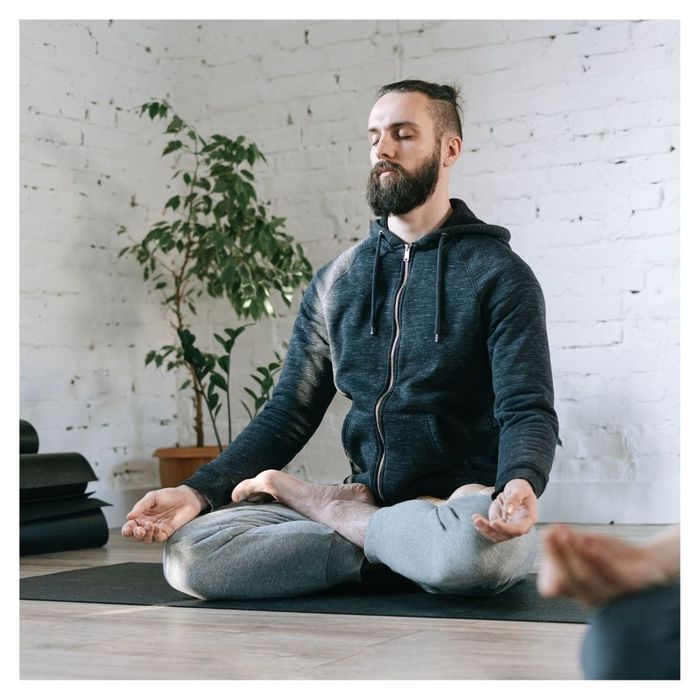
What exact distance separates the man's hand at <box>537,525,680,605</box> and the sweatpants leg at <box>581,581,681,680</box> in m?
0.01

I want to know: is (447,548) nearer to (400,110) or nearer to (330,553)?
(330,553)

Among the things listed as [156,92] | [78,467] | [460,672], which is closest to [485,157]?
[156,92]

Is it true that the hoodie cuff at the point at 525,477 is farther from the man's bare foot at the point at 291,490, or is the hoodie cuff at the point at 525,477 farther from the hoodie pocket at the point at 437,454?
the man's bare foot at the point at 291,490

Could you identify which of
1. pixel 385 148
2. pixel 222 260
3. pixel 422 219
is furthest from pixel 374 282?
pixel 222 260

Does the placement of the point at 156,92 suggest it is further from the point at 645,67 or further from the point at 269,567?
the point at 269,567

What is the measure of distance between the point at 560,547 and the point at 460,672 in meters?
0.56

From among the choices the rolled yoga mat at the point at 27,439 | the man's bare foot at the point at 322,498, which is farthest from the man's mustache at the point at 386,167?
the rolled yoga mat at the point at 27,439

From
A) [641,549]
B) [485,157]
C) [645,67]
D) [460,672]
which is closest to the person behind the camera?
[641,549]

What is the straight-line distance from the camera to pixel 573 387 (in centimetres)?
369

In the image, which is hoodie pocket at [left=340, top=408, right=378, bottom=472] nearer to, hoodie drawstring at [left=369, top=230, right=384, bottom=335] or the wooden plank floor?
hoodie drawstring at [left=369, top=230, right=384, bottom=335]

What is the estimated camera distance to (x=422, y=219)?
7.34ft

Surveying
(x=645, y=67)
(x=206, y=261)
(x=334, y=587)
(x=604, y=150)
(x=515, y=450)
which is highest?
(x=645, y=67)

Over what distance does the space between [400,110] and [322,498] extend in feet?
2.54

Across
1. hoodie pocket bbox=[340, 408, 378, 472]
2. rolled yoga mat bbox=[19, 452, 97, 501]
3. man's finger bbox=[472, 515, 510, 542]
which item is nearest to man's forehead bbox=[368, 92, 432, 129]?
hoodie pocket bbox=[340, 408, 378, 472]
